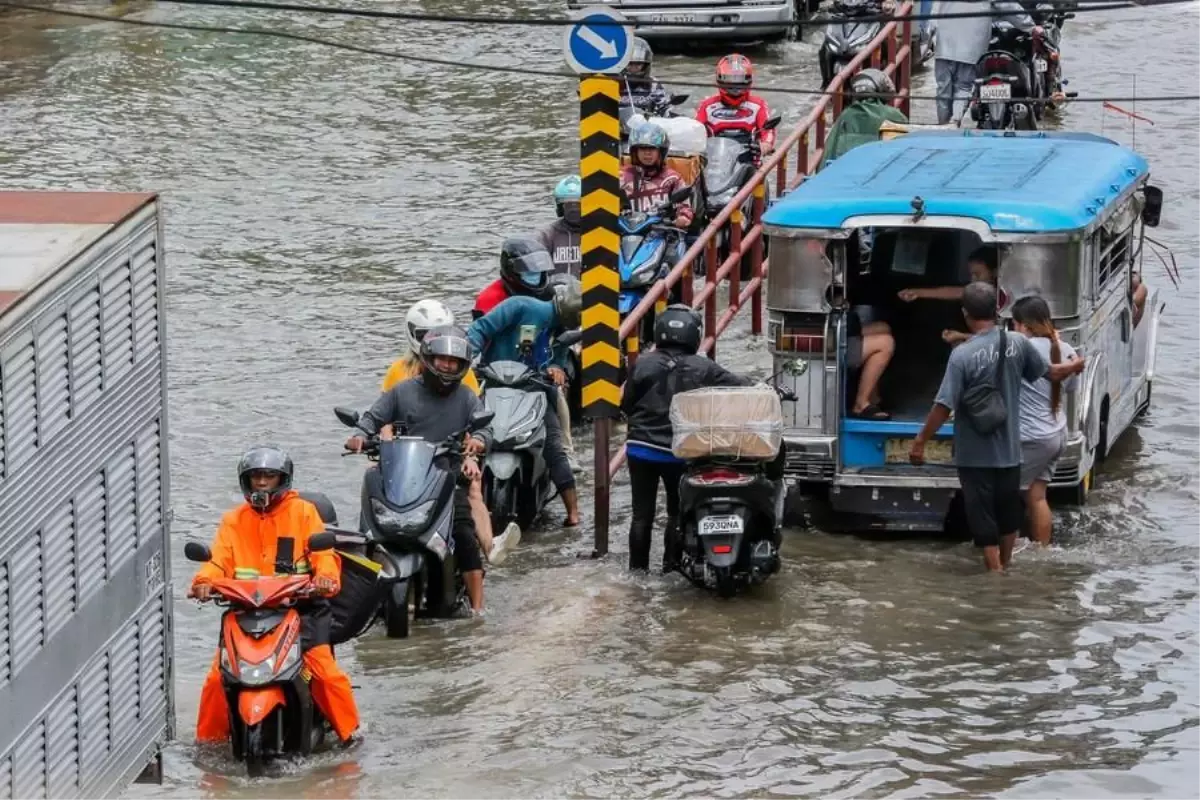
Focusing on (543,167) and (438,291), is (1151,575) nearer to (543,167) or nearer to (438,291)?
(438,291)

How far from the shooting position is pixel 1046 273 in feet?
41.2

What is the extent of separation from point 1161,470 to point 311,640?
6.72 metres

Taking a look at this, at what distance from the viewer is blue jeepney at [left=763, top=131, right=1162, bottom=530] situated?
495 inches

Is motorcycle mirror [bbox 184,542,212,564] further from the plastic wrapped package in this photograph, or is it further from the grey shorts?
the grey shorts

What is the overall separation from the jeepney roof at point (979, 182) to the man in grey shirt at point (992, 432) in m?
0.49

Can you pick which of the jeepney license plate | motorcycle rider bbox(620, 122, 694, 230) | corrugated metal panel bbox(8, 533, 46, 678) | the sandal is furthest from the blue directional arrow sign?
corrugated metal panel bbox(8, 533, 46, 678)

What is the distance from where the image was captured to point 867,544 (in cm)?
1334

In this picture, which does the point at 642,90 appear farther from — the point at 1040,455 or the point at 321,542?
the point at 321,542

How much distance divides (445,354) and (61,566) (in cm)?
408

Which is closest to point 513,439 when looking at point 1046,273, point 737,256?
point 1046,273

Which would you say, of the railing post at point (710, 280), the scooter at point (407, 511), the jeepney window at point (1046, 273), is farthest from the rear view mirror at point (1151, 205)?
the scooter at point (407, 511)

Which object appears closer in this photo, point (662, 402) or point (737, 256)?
point (662, 402)

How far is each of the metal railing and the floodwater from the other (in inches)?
16.8

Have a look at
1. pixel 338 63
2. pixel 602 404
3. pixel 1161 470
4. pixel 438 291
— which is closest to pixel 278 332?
pixel 438 291
